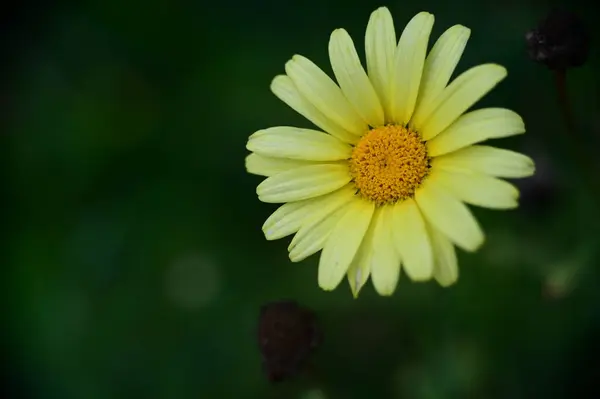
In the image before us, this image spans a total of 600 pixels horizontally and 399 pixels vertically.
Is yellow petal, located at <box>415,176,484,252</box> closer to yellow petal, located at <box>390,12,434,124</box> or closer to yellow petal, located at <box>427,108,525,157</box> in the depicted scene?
yellow petal, located at <box>427,108,525,157</box>

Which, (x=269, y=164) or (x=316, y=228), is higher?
(x=269, y=164)

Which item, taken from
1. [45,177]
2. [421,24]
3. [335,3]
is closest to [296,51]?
[335,3]

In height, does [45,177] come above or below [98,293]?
above

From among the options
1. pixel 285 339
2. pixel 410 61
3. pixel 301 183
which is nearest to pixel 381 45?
pixel 410 61

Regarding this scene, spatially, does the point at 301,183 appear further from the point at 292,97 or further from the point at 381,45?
the point at 381,45

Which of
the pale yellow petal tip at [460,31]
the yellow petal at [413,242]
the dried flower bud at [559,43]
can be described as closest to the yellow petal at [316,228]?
the yellow petal at [413,242]

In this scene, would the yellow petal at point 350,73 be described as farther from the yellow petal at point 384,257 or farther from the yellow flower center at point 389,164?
the yellow petal at point 384,257

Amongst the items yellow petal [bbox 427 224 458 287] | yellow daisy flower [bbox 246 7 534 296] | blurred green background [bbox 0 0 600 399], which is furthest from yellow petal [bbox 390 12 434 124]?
blurred green background [bbox 0 0 600 399]

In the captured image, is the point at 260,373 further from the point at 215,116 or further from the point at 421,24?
the point at 421,24
